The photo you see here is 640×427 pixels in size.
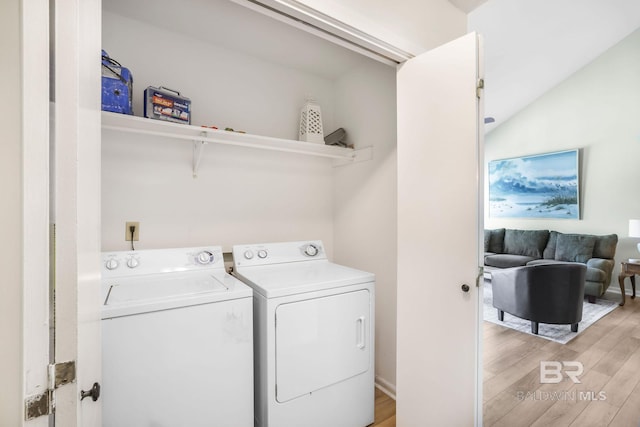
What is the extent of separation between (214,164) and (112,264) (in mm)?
837

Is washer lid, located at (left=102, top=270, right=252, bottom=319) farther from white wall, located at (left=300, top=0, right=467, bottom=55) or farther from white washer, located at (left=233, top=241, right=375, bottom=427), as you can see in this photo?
white wall, located at (left=300, top=0, right=467, bottom=55)

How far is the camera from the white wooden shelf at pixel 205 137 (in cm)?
149

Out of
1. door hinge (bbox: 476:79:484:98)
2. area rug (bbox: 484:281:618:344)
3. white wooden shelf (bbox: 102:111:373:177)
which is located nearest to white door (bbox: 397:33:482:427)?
door hinge (bbox: 476:79:484:98)

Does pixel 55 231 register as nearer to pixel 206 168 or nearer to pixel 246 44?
pixel 206 168

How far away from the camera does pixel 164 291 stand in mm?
1321

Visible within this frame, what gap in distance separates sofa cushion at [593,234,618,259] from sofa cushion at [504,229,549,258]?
623mm

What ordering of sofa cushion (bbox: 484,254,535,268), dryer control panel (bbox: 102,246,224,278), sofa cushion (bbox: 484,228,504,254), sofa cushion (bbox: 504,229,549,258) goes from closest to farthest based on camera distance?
1. dryer control panel (bbox: 102,246,224,278)
2. sofa cushion (bbox: 484,254,535,268)
3. sofa cushion (bbox: 504,229,549,258)
4. sofa cushion (bbox: 484,228,504,254)

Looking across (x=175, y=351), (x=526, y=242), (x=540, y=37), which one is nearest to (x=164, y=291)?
(x=175, y=351)

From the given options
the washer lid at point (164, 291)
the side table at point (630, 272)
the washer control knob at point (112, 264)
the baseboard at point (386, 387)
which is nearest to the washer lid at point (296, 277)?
the washer lid at point (164, 291)

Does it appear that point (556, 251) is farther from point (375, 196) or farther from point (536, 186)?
point (375, 196)

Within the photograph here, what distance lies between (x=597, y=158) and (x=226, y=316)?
219 inches

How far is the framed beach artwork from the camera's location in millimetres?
4512
